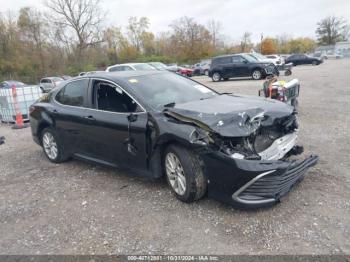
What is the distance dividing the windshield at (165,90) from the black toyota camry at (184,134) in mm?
14

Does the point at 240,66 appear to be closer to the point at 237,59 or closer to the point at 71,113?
the point at 237,59

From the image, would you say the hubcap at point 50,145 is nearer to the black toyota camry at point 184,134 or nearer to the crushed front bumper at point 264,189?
the black toyota camry at point 184,134

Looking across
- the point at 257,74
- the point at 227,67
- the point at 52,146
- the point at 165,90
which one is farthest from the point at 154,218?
the point at 227,67

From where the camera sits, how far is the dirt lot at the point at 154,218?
2.99 meters

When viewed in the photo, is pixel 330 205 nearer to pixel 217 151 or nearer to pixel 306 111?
pixel 217 151

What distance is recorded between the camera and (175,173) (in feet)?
12.3

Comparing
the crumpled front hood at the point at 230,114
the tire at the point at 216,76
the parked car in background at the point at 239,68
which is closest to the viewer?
the crumpled front hood at the point at 230,114

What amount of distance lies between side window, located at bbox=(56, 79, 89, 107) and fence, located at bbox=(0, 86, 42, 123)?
18.6 ft

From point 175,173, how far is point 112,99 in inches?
60.1

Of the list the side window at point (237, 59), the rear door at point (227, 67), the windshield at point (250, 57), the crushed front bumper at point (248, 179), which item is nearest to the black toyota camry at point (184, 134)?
the crushed front bumper at point (248, 179)

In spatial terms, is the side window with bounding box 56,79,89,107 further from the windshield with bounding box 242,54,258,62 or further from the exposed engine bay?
the windshield with bounding box 242,54,258,62

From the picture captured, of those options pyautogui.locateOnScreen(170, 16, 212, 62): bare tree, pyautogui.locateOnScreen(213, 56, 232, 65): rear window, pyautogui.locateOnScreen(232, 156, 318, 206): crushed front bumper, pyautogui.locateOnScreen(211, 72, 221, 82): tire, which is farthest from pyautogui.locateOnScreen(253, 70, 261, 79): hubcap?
pyautogui.locateOnScreen(170, 16, 212, 62): bare tree

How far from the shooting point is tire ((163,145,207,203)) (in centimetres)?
347

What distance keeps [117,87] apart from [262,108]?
198 centimetres
